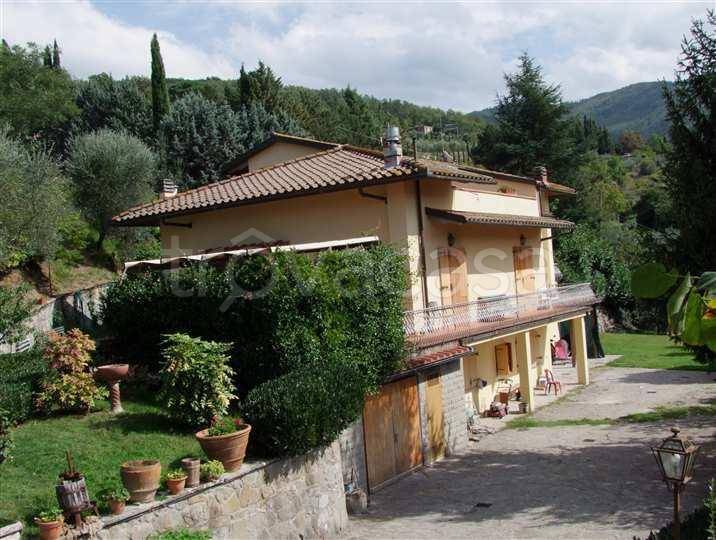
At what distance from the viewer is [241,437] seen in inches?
351

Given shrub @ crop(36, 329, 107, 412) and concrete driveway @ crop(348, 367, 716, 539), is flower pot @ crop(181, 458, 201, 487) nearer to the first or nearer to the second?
shrub @ crop(36, 329, 107, 412)

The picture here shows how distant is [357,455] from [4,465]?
641 centimetres

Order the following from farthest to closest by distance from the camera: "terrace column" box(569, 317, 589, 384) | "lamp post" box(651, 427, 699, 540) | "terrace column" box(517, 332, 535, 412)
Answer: "terrace column" box(569, 317, 589, 384) → "terrace column" box(517, 332, 535, 412) → "lamp post" box(651, 427, 699, 540)

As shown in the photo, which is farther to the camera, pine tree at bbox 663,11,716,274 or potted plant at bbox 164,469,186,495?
pine tree at bbox 663,11,716,274

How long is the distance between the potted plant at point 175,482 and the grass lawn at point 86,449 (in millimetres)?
492

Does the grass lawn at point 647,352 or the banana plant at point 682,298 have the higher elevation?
the banana plant at point 682,298

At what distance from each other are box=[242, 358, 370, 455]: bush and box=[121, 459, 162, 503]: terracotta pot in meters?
2.07

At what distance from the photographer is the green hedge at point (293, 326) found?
978 centimetres

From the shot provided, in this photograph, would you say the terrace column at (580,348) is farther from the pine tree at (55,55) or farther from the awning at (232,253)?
the pine tree at (55,55)

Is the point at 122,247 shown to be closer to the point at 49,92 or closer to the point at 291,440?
the point at 49,92

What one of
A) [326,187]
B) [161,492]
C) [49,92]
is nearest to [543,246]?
[326,187]

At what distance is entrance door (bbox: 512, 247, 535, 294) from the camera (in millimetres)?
21281

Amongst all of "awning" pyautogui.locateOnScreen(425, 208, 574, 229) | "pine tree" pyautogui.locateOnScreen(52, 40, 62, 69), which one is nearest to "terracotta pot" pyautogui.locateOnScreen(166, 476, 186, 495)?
"awning" pyautogui.locateOnScreen(425, 208, 574, 229)

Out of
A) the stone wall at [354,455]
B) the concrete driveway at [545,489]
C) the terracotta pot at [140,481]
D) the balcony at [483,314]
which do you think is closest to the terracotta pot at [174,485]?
the terracotta pot at [140,481]
